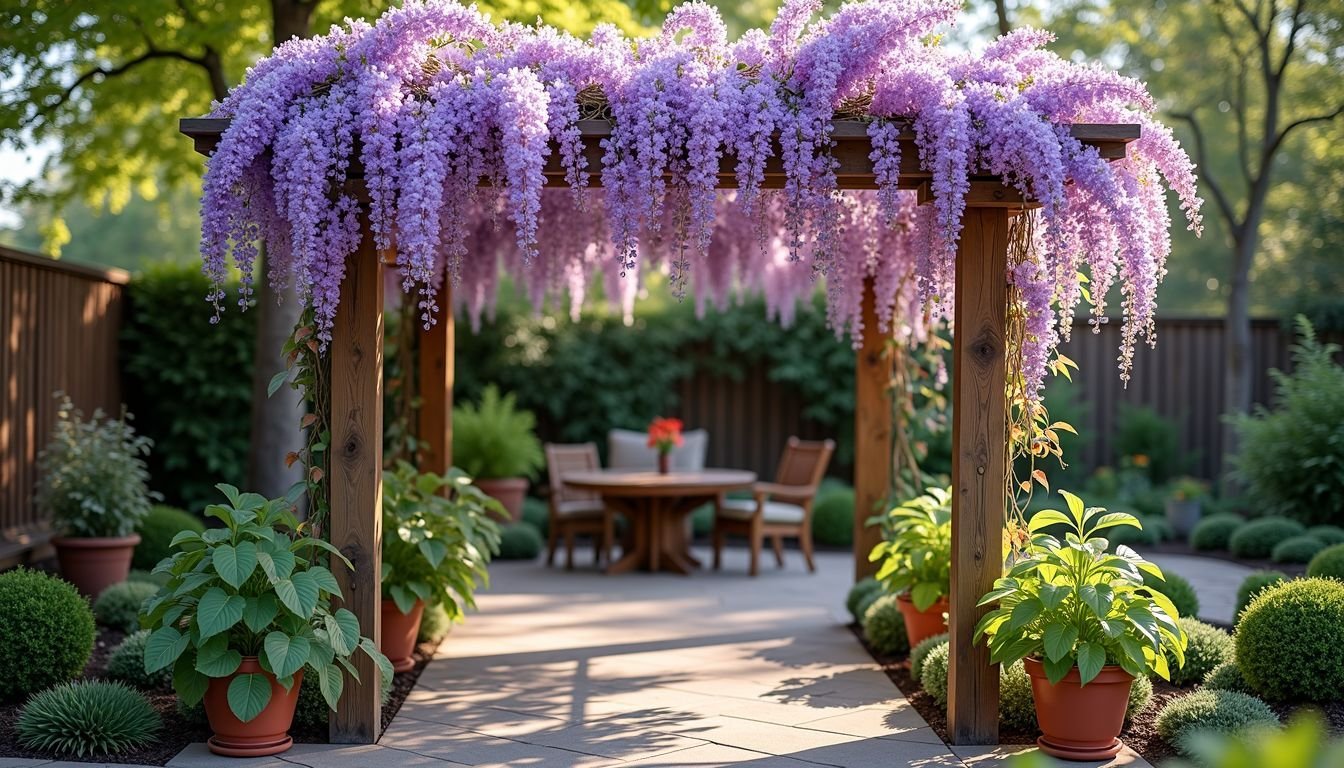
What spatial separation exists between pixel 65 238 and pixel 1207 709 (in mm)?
8051

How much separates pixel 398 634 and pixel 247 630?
138 cm

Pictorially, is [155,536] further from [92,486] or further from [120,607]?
[120,607]

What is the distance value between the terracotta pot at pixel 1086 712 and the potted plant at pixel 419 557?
8.00 feet

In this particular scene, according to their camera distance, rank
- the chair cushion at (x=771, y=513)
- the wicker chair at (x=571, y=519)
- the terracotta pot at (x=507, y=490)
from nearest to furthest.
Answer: the chair cushion at (x=771, y=513)
the wicker chair at (x=571, y=519)
the terracotta pot at (x=507, y=490)

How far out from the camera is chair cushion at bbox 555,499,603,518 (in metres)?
8.80

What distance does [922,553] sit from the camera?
5.26m

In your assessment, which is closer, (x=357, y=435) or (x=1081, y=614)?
(x=1081, y=614)

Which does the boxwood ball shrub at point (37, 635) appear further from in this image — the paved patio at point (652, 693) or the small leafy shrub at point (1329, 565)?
the small leafy shrub at point (1329, 565)

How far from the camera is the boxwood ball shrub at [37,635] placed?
4457 mm

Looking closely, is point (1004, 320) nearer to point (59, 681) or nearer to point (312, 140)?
point (312, 140)

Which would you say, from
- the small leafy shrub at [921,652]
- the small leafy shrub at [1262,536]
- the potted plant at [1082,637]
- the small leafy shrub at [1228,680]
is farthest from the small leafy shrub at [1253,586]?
the small leafy shrub at [1262,536]

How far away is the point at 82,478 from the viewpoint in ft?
20.2

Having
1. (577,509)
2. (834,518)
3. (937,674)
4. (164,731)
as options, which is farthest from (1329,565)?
(577,509)

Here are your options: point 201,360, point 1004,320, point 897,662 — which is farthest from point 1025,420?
point 201,360
